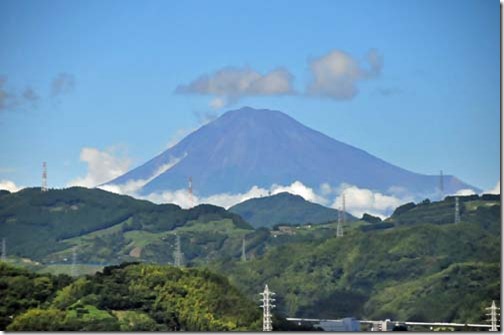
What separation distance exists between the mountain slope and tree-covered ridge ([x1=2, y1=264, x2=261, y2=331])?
101160mm

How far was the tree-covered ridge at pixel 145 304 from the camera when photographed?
50.1 m

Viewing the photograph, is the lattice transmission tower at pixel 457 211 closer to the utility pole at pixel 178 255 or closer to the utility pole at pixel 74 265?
the utility pole at pixel 178 255

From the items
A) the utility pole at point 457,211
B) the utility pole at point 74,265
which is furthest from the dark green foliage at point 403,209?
the utility pole at point 74,265

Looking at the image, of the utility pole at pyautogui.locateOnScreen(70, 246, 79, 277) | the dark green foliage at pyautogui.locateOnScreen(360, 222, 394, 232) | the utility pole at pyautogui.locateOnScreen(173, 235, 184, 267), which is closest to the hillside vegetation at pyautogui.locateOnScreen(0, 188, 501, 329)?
the dark green foliage at pyautogui.locateOnScreen(360, 222, 394, 232)

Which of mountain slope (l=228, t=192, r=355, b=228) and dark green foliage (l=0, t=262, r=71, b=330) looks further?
mountain slope (l=228, t=192, r=355, b=228)

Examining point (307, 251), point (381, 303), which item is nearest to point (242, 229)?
point (307, 251)

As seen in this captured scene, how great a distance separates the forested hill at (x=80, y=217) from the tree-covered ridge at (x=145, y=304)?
239 ft

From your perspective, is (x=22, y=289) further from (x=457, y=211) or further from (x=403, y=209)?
(x=403, y=209)

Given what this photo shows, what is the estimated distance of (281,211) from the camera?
173m

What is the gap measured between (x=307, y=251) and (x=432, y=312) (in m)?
29.4

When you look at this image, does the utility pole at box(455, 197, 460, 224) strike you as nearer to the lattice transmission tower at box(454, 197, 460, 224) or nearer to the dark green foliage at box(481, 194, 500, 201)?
the lattice transmission tower at box(454, 197, 460, 224)

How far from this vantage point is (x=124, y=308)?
56.7m

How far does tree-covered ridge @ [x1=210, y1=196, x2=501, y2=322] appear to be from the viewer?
287ft

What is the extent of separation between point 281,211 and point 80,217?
32.8 meters
